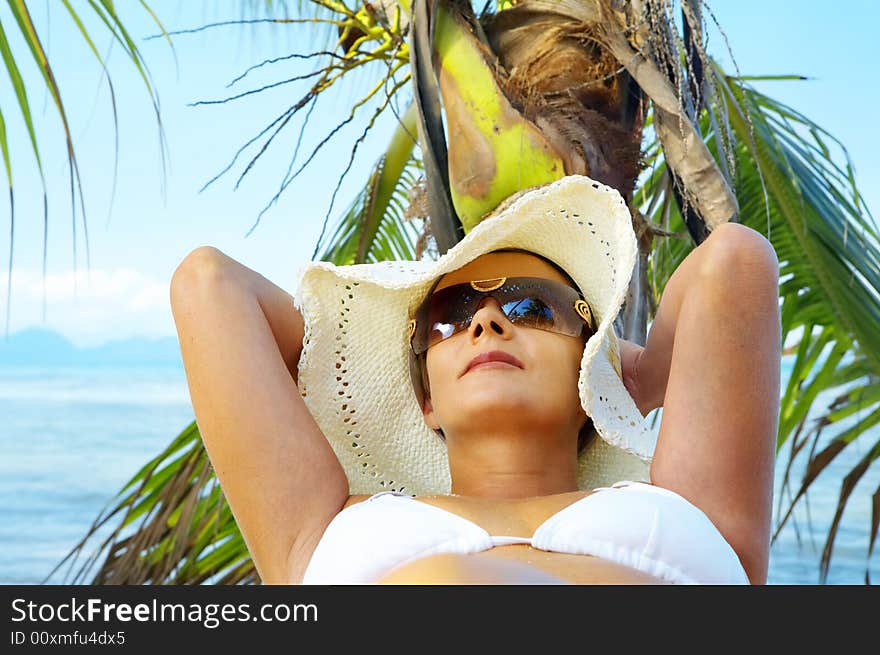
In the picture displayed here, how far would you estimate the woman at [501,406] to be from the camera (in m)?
1.49

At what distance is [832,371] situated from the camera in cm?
353

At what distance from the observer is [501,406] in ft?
5.59

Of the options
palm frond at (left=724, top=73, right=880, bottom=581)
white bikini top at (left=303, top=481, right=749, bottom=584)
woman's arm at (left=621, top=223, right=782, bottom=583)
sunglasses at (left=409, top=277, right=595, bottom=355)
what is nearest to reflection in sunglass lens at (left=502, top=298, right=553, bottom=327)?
sunglasses at (left=409, top=277, right=595, bottom=355)

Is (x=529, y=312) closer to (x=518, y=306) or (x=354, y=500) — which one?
(x=518, y=306)

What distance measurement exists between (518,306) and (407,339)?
271 mm

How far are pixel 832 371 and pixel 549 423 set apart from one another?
212cm

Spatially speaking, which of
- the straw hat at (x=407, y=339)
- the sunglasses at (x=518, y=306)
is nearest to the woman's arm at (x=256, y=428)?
the straw hat at (x=407, y=339)

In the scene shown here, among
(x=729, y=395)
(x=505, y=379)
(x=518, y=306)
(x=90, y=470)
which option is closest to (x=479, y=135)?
(x=518, y=306)

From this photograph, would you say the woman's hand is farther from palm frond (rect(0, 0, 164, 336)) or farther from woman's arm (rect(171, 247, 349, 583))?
palm frond (rect(0, 0, 164, 336))

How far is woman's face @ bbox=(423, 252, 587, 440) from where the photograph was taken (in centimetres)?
171

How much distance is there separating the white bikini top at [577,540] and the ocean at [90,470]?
799cm
